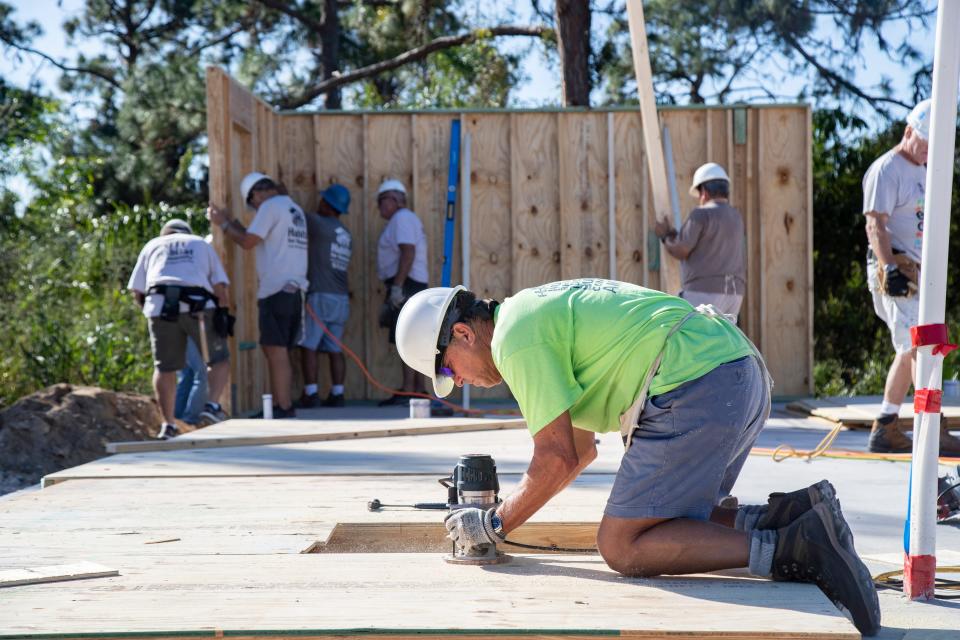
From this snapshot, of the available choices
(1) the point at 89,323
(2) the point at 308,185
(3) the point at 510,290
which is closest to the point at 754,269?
(3) the point at 510,290

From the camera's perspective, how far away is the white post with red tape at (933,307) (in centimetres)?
286

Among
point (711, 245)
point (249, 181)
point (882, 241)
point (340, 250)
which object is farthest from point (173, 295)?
point (882, 241)

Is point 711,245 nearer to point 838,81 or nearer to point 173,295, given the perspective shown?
point 173,295

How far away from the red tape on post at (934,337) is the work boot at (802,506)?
46cm

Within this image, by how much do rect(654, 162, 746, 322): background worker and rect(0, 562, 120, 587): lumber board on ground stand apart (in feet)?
14.5

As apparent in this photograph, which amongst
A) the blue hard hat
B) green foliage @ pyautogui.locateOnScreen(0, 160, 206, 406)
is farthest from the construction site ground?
green foliage @ pyautogui.locateOnScreen(0, 160, 206, 406)

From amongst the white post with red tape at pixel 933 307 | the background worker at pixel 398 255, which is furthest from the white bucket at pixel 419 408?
the white post with red tape at pixel 933 307

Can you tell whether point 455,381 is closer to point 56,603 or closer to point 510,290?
point 56,603

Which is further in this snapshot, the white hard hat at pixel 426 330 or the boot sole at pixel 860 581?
the white hard hat at pixel 426 330

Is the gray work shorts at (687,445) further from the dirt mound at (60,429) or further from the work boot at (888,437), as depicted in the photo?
the dirt mound at (60,429)

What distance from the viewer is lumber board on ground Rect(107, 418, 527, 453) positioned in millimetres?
6141

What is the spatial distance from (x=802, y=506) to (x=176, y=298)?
526cm

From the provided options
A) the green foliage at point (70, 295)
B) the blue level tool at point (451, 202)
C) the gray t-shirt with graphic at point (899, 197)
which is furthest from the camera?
the green foliage at point (70, 295)

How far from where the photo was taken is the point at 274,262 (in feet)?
26.0
